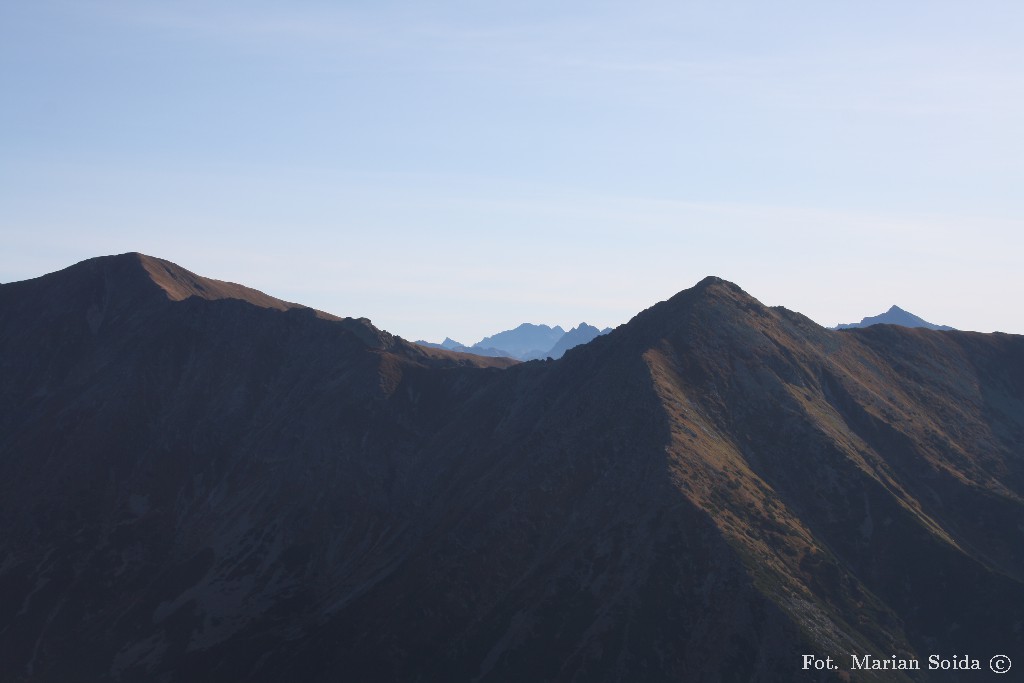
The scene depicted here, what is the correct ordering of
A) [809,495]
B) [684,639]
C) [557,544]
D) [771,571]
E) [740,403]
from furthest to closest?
[740,403] → [809,495] → [557,544] → [771,571] → [684,639]

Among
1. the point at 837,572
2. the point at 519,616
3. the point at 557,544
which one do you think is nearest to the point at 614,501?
the point at 557,544

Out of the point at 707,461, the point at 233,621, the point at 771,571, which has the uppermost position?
the point at 707,461

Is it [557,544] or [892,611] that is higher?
[557,544]

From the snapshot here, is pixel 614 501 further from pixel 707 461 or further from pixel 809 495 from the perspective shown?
pixel 809 495

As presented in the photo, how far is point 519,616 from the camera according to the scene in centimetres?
15562

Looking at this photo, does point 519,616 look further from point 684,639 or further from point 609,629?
point 684,639

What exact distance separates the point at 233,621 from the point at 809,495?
362ft

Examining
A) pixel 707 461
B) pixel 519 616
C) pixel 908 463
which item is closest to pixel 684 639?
pixel 519 616

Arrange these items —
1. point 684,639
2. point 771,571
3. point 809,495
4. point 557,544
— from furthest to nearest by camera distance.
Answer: point 809,495 < point 557,544 < point 771,571 < point 684,639

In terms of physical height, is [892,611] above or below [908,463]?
below

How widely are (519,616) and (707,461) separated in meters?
43.8

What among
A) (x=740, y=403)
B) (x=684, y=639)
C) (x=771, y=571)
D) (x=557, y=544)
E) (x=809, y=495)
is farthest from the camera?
(x=740, y=403)

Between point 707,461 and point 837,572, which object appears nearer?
point 837,572

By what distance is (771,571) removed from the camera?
498 feet
